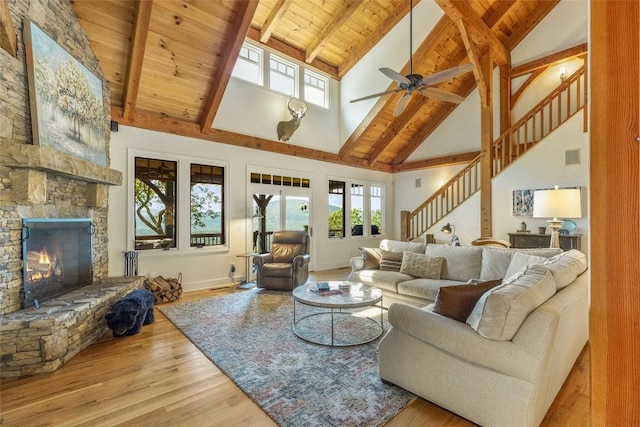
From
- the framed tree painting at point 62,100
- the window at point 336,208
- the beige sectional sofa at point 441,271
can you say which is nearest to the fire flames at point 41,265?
the framed tree painting at point 62,100

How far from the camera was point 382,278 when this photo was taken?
396cm

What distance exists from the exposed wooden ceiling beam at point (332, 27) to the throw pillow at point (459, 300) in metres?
5.41

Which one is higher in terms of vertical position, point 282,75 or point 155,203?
point 282,75

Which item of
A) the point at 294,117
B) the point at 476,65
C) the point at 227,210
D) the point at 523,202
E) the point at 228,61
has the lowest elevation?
the point at 227,210

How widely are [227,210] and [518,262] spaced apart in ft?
14.9

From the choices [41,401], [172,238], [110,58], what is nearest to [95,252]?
[172,238]

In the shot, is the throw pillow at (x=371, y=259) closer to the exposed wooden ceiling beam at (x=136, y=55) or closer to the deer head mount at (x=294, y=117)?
the deer head mount at (x=294, y=117)

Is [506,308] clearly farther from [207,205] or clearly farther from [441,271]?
[207,205]

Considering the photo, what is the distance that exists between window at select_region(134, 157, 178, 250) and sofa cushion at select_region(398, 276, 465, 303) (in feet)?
12.3

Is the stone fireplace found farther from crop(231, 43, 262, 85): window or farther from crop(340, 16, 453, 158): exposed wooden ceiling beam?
crop(340, 16, 453, 158): exposed wooden ceiling beam

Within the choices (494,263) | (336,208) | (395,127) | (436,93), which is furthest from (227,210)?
(395,127)

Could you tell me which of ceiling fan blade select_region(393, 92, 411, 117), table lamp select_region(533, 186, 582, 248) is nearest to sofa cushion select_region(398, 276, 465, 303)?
table lamp select_region(533, 186, 582, 248)

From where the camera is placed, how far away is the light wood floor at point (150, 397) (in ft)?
6.36

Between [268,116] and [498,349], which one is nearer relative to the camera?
[498,349]
